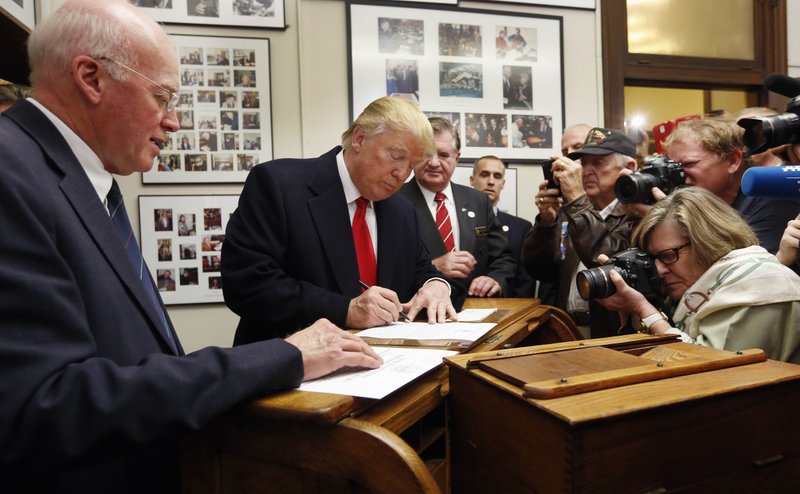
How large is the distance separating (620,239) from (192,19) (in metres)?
2.66

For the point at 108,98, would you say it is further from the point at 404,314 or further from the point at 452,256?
the point at 452,256

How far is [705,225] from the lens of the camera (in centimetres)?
165

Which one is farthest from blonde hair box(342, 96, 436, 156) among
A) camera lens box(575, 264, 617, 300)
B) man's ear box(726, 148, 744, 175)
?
man's ear box(726, 148, 744, 175)

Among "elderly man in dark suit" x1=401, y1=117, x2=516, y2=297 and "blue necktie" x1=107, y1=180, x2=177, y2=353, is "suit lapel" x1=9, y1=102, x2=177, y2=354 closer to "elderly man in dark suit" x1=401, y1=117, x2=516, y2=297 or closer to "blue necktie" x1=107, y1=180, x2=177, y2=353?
"blue necktie" x1=107, y1=180, x2=177, y2=353

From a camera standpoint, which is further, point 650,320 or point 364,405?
point 650,320

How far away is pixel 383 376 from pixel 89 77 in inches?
29.3

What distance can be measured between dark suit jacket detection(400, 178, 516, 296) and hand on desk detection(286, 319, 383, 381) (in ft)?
6.32

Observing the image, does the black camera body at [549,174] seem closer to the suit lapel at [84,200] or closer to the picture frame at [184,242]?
the picture frame at [184,242]

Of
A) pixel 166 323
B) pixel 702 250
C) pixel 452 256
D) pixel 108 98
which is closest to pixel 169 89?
pixel 108 98

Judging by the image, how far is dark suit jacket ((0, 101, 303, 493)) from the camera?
750 mm

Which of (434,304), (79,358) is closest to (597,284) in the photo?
(434,304)

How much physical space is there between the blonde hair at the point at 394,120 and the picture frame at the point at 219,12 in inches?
72.1

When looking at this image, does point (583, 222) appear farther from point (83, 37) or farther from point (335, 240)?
point (83, 37)

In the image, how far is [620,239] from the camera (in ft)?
7.86
